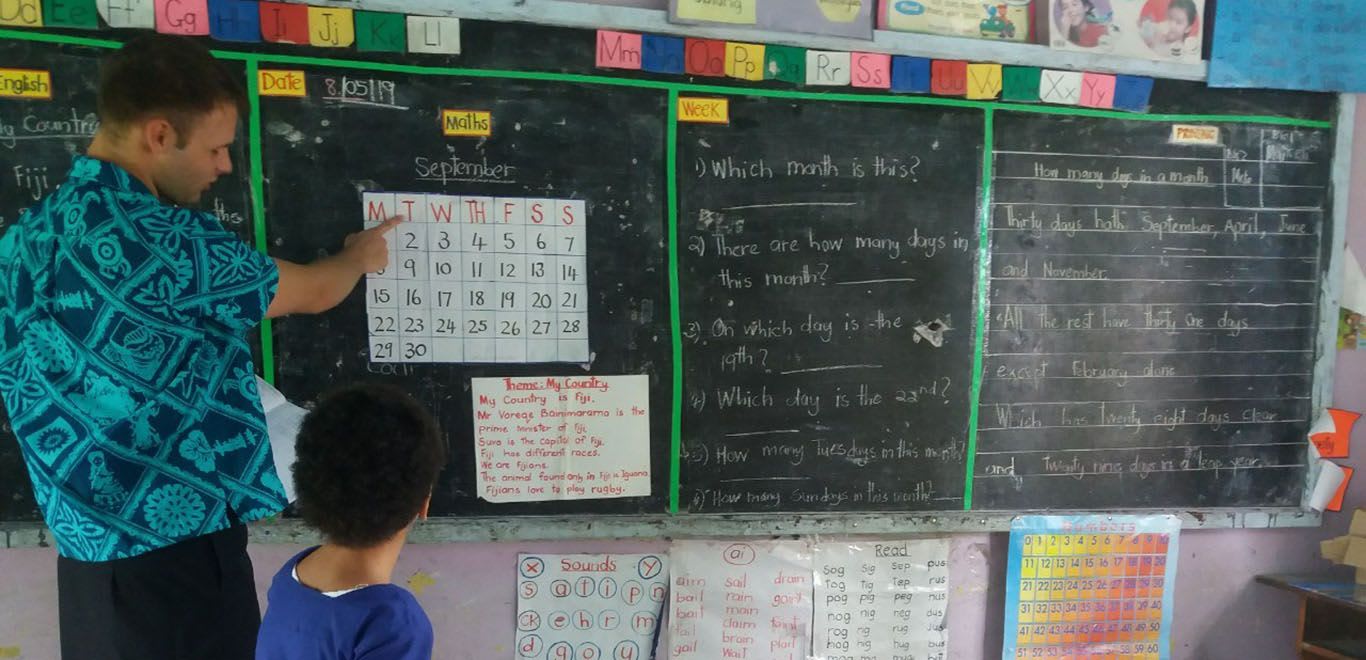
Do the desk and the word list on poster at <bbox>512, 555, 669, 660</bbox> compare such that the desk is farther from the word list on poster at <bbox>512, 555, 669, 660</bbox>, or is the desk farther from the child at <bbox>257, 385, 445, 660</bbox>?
the child at <bbox>257, 385, 445, 660</bbox>

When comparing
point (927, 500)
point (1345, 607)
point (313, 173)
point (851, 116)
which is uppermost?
point (851, 116)

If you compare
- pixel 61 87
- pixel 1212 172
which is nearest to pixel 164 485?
pixel 61 87

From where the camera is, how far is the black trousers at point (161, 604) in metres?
1.34

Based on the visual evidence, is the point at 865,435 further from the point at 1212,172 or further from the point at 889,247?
the point at 1212,172

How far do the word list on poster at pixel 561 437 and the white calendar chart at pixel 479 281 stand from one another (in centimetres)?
8

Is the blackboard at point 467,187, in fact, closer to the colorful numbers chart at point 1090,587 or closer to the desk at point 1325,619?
the colorful numbers chart at point 1090,587

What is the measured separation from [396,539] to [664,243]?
37.0 inches

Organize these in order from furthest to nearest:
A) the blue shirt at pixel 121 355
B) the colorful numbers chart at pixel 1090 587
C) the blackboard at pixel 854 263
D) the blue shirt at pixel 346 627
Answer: the colorful numbers chart at pixel 1090 587 < the blackboard at pixel 854 263 < the blue shirt at pixel 121 355 < the blue shirt at pixel 346 627

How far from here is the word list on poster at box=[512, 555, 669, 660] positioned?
6.42 ft

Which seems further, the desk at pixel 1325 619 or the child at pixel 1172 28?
the desk at pixel 1325 619

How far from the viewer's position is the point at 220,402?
4.53 feet

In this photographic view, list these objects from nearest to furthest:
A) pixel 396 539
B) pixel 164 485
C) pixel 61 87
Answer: pixel 396 539
pixel 164 485
pixel 61 87

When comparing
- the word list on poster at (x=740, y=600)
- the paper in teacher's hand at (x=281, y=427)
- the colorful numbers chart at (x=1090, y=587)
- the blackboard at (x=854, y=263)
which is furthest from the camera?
the colorful numbers chart at (x=1090, y=587)

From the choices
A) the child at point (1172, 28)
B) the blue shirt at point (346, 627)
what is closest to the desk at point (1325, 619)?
the child at point (1172, 28)
